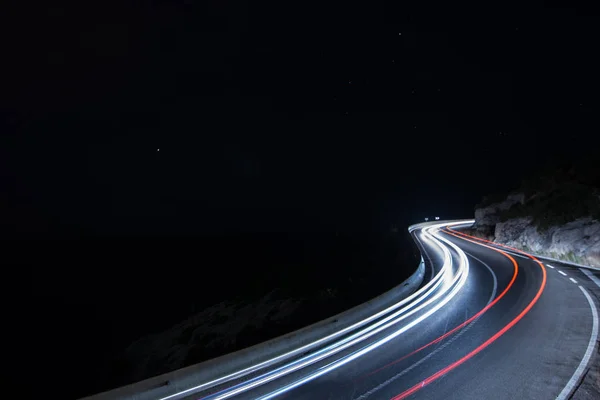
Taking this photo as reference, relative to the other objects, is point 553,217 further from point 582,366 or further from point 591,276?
point 582,366

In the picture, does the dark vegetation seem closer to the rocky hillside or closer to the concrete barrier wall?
the concrete barrier wall

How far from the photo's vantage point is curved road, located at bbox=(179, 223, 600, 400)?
7285 millimetres

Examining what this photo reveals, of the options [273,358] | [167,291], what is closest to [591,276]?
[273,358]

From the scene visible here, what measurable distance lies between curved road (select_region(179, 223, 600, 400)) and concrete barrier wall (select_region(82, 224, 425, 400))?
1.75 ft

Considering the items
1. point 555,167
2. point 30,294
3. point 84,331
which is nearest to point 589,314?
point 555,167

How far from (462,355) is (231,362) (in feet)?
21.4

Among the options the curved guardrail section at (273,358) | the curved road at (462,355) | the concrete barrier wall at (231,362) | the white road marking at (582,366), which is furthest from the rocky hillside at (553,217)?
the concrete barrier wall at (231,362)

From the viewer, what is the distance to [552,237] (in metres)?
25.9

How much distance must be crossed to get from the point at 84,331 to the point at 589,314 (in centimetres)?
9050

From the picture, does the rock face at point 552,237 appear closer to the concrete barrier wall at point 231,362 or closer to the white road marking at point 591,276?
the white road marking at point 591,276

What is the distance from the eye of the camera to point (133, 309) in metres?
81.1

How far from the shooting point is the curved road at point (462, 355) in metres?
7.29

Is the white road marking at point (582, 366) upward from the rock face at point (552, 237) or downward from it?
upward

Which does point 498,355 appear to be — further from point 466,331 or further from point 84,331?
point 84,331
